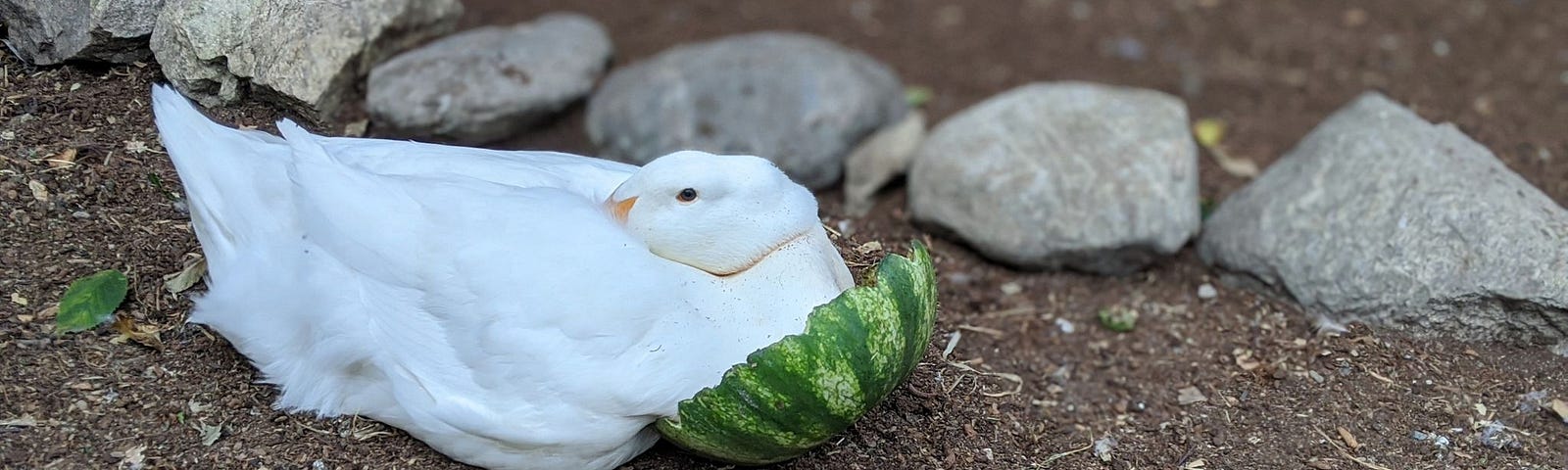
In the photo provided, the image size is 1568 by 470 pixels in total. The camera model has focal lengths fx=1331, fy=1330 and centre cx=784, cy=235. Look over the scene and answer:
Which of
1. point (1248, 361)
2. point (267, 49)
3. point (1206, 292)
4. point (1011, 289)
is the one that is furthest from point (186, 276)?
point (1206, 292)

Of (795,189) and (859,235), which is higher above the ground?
(795,189)

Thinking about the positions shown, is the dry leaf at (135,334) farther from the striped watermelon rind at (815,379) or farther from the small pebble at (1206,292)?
the small pebble at (1206,292)

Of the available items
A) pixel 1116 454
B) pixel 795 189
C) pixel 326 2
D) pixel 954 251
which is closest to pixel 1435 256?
pixel 1116 454

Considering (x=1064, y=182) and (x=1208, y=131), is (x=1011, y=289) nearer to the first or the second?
(x=1064, y=182)

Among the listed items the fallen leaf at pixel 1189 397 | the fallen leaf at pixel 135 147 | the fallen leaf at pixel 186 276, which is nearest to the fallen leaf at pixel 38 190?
the fallen leaf at pixel 135 147

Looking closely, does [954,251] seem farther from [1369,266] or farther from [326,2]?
[326,2]
